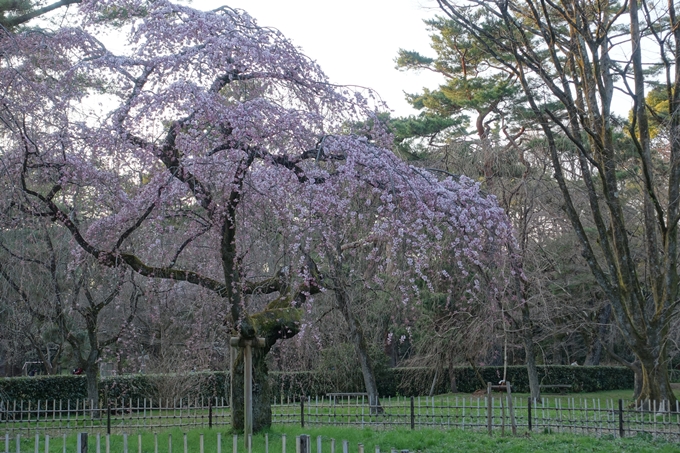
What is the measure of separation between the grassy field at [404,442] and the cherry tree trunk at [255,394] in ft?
0.62

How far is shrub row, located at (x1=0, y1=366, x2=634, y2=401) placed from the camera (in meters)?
15.3

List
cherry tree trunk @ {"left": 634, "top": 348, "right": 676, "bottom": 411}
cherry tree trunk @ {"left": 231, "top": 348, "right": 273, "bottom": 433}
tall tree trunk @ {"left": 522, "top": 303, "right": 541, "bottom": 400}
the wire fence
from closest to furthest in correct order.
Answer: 1. cherry tree trunk @ {"left": 231, "top": 348, "right": 273, "bottom": 433}
2. the wire fence
3. cherry tree trunk @ {"left": 634, "top": 348, "right": 676, "bottom": 411}
4. tall tree trunk @ {"left": 522, "top": 303, "right": 541, "bottom": 400}

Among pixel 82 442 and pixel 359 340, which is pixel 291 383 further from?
pixel 82 442

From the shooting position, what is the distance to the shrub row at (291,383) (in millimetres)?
15320

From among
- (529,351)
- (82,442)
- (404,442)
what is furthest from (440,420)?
(82,442)

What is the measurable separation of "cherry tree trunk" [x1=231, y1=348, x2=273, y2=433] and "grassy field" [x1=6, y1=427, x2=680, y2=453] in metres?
0.19

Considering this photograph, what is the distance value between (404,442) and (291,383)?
8.61 m

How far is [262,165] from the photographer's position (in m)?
8.08

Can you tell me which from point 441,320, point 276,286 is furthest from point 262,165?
point 441,320

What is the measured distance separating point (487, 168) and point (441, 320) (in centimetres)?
461

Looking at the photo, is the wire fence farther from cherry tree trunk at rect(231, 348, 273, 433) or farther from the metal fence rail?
cherry tree trunk at rect(231, 348, 273, 433)

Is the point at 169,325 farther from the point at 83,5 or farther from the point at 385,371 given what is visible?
the point at 83,5

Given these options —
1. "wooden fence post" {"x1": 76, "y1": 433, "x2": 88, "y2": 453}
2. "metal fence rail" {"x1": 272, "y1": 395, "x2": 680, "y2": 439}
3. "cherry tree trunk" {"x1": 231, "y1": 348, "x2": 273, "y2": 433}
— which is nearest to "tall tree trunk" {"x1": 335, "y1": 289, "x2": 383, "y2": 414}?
"metal fence rail" {"x1": 272, "y1": 395, "x2": 680, "y2": 439}

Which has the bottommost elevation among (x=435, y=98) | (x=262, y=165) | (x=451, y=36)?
(x=262, y=165)
